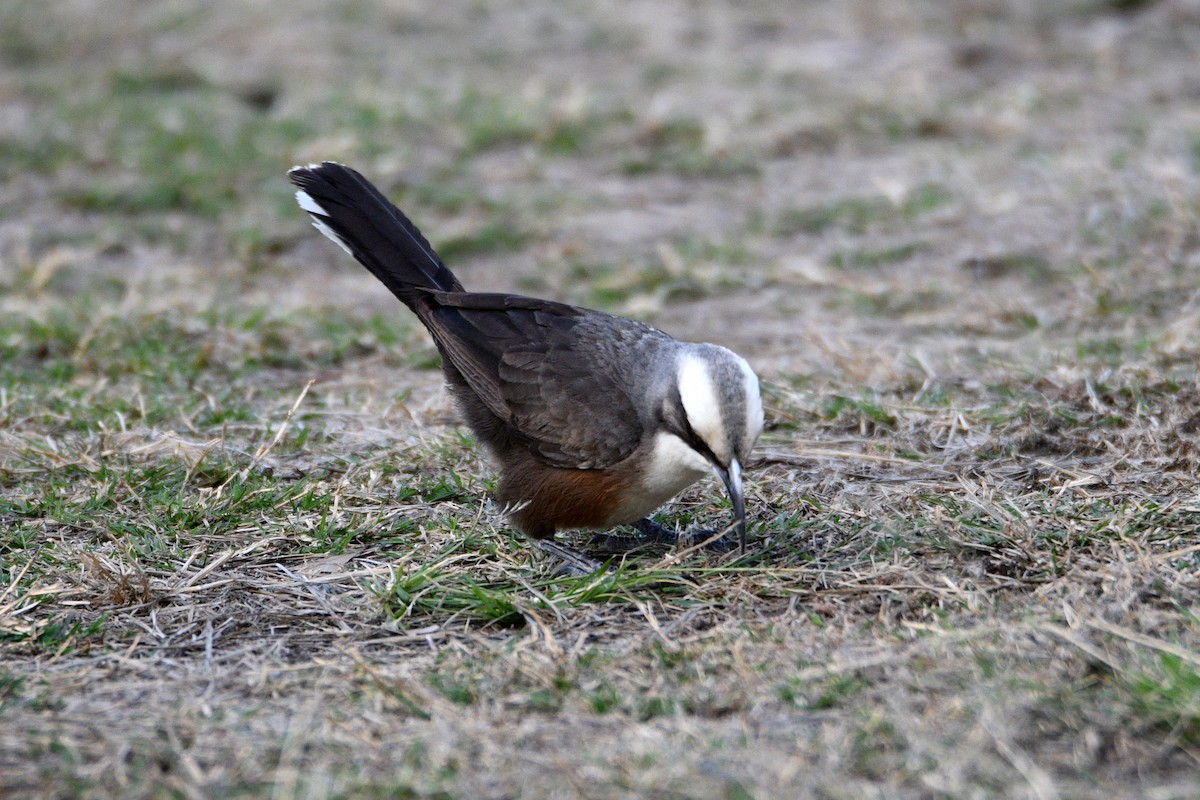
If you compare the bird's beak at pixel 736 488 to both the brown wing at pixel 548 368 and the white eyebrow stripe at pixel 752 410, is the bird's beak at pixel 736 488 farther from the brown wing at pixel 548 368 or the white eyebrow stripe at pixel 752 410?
the brown wing at pixel 548 368

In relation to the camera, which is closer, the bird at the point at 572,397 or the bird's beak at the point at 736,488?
the bird's beak at the point at 736,488

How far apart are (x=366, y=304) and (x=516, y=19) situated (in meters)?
6.45

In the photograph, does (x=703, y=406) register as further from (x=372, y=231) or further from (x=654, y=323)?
(x=654, y=323)

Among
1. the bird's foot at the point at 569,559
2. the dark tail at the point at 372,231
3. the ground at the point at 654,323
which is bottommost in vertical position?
the bird's foot at the point at 569,559

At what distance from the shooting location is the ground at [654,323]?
11.8 feet

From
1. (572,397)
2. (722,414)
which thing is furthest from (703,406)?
(572,397)

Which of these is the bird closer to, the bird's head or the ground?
the bird's head

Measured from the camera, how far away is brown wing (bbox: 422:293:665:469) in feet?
16.6

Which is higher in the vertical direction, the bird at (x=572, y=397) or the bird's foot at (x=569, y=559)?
the bird at (x=572, y=397)

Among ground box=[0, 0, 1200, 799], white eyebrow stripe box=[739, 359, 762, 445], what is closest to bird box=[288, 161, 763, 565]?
white eyebrow stripe box=[739, 359, 762, 445]

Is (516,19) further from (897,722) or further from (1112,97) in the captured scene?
(897,722)

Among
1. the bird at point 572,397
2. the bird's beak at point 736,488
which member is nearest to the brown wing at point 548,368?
the bird at point 572,397

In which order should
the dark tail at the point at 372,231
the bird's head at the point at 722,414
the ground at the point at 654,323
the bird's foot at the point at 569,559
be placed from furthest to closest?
the dark tail at the point at 372,231 < the bird's foot at the point at 569,559 < the bird's head at the point at 722,414 < the ground at the point at 654,323

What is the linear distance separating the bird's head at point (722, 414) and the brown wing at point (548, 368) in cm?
33
